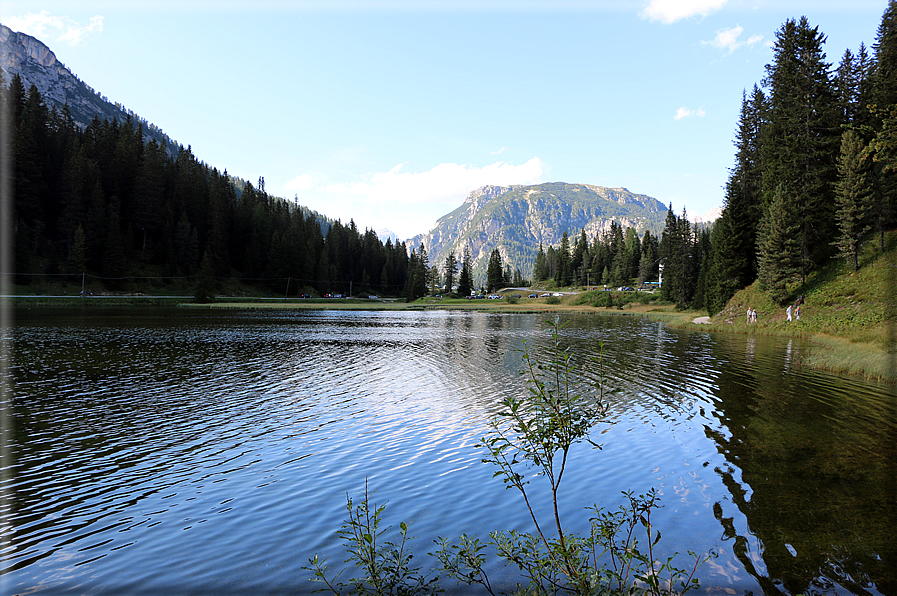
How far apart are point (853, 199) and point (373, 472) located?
61.9 m

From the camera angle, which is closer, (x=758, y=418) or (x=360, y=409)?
(x=758, y=418)

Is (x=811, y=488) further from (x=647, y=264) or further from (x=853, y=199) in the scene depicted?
(x=647, y=264)

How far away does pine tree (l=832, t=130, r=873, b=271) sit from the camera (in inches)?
1966

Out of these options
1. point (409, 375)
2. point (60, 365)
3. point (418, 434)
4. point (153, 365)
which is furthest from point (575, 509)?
point (60, 365)

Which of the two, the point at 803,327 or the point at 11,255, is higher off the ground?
the point at 11,255

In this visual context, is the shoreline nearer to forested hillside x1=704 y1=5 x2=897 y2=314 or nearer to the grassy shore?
the grassy shore

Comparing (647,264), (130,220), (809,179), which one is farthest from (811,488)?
(647,264)

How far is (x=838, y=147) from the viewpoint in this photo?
59562 mm

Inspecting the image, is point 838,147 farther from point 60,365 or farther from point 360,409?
point 60,365

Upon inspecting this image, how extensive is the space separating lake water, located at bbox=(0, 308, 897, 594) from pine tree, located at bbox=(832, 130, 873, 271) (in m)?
33.8

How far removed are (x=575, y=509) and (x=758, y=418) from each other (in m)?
12.2

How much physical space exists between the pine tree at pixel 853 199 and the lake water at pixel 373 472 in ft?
111

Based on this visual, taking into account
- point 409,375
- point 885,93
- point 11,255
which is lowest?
point 409,375

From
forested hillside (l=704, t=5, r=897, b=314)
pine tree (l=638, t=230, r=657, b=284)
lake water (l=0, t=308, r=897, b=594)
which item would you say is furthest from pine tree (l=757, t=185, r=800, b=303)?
pine tree (l=638, t=230, r=657, b=284)
